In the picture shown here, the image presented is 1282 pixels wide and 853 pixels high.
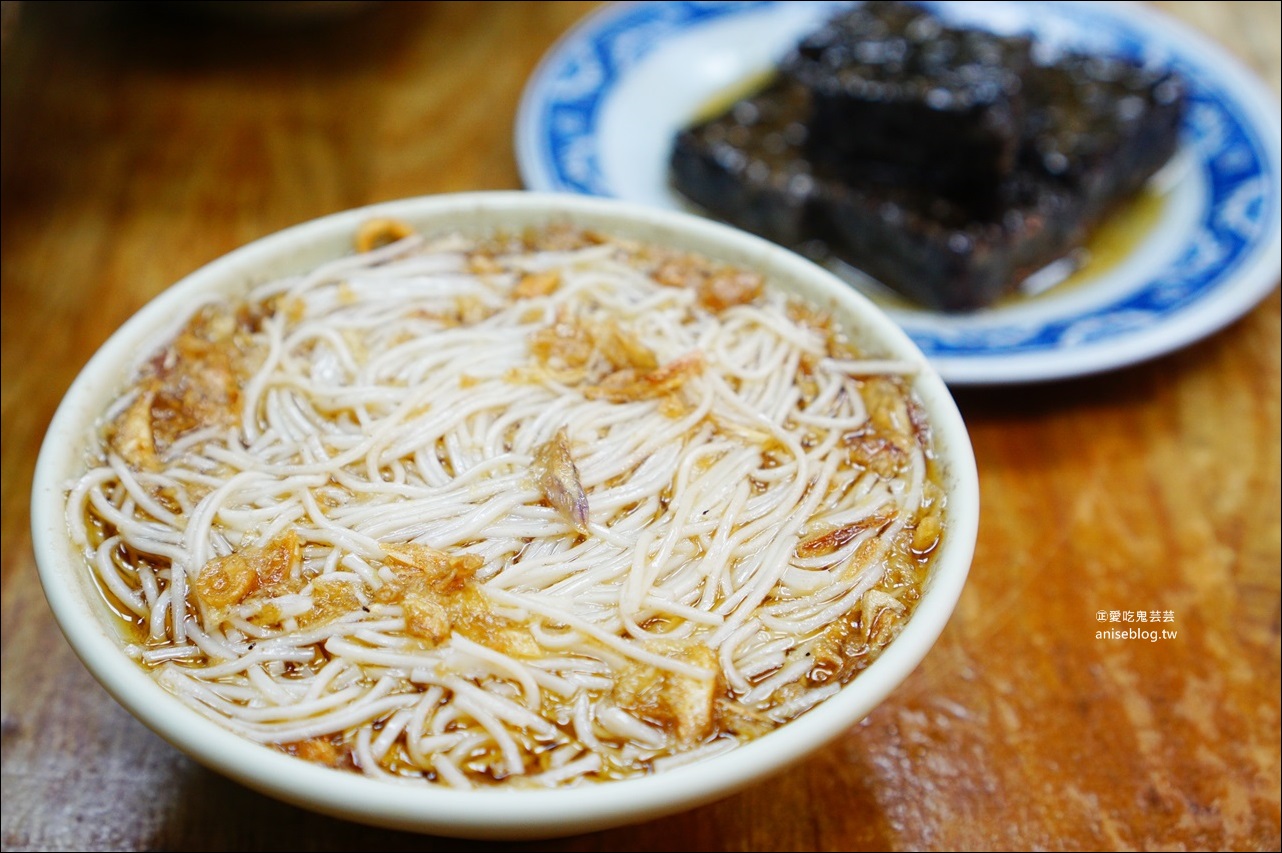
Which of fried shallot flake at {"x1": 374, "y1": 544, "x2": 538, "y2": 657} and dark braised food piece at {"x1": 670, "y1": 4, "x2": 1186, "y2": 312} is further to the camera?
dark braised food piece at {"x1": 670, "y1": 4, "x2": 1186, "y2": 312}

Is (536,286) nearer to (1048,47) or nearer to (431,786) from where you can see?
(431,786)

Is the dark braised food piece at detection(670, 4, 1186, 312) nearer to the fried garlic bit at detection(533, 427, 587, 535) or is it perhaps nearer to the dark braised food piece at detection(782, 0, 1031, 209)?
the dark braised food piece at detection(782, 0, 1031, 209)

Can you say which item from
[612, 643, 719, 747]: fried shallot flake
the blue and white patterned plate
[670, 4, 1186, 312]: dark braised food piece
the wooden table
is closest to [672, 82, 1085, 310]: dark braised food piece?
[670, 4, 1186, 312]: dark braised food piece

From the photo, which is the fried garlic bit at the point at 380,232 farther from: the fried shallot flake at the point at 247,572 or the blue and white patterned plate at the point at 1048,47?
the blue and white patterned plate at the point at 1048,47

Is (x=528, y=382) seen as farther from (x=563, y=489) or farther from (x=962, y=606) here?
(x=962, y=606)

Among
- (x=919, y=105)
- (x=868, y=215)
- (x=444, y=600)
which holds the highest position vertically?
(x=919, y=105)

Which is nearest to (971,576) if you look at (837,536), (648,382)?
(837,536)
